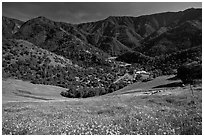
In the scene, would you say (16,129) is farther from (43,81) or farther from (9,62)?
(9,62)

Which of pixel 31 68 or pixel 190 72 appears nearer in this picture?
pixel 190 72

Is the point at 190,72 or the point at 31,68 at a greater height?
the point at 190,72

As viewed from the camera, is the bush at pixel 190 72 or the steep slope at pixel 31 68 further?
the steep slope at pixel 31 68

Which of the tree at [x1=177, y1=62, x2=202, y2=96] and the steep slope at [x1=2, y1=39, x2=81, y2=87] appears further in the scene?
the steep slope at [x1=2, y1=39, x2=81, y2=87]

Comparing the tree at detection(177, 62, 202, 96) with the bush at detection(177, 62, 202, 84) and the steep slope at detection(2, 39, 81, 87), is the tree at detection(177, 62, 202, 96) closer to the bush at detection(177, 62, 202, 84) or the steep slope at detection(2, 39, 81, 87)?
the bush at detection(177, 62, 202, 84)

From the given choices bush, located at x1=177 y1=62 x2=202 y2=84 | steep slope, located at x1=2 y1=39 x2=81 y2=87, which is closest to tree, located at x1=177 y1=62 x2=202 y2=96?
bush, located at x1=177 y1=62 x2=202 y2=84

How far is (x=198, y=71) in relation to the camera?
52.6 meters

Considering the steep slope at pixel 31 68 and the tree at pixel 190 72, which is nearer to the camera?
the tree at pixel 190 72

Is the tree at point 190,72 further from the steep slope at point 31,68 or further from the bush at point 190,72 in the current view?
the steep slope at point 31,68

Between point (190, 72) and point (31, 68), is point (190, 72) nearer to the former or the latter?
point (190, 72)

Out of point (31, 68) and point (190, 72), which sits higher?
point (190, 72)

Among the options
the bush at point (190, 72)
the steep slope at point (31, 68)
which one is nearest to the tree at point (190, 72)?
the bush at point (190, 72)

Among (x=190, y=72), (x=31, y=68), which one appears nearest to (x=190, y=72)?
(x=190, y=72)

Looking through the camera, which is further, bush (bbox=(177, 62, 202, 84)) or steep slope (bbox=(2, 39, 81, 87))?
steep slope (bbox=(2, 39, 81, 87))
